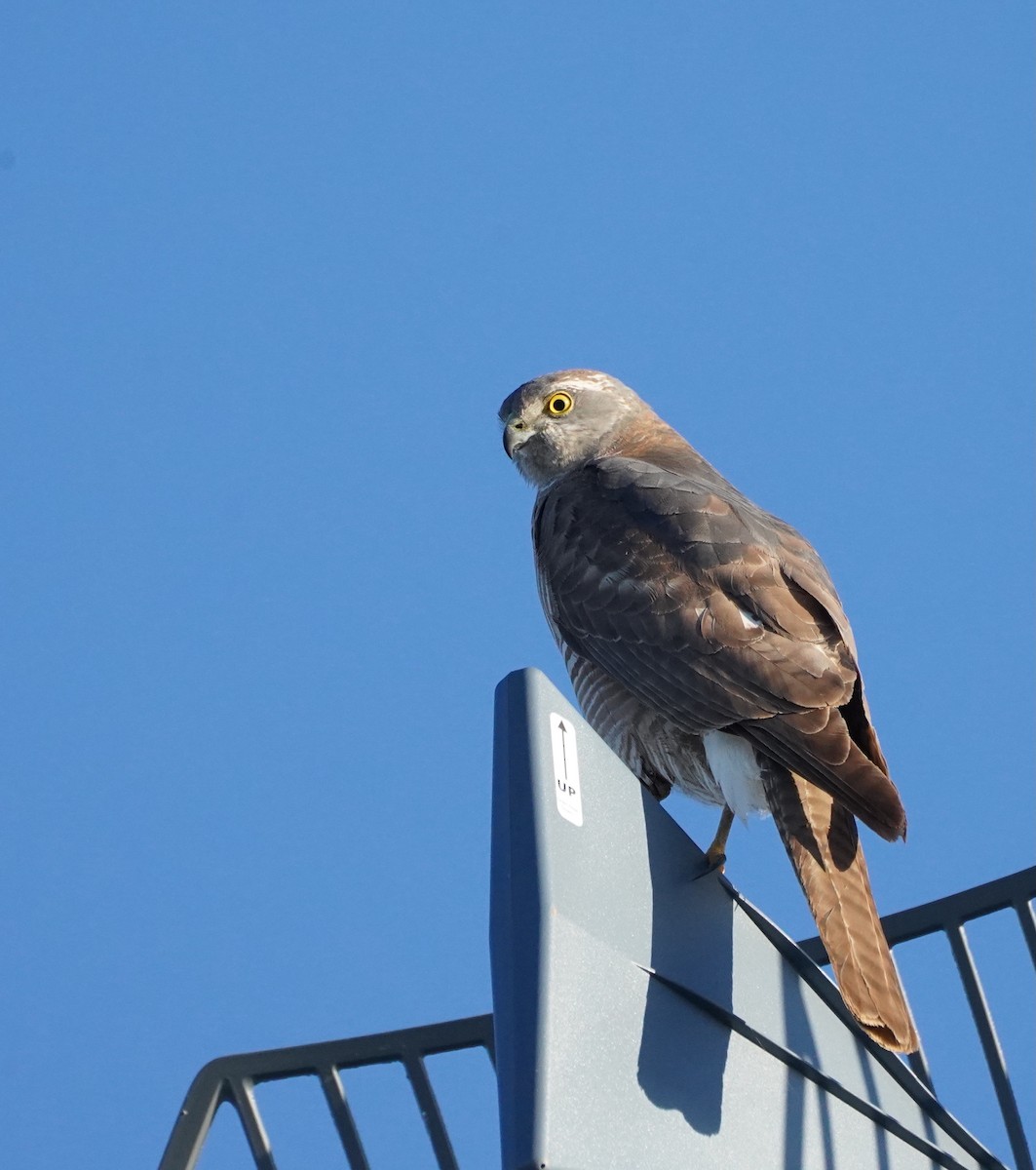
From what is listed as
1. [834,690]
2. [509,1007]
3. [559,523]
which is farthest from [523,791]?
[559,523]

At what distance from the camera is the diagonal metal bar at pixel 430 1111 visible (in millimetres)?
3457

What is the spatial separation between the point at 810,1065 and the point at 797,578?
143 centimetres

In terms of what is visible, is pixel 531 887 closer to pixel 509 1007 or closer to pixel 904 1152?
pixel 509 1007

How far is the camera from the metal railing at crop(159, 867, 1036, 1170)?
339 centimetres

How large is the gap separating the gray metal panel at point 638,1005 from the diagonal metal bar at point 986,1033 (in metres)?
0.73

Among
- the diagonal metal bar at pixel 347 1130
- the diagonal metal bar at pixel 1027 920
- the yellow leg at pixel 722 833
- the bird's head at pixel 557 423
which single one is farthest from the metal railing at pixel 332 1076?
the bird's head at pixel 557 423

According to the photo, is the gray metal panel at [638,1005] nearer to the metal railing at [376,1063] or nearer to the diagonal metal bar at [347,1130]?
the metal railing at [376,1063]

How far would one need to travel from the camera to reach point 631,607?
3.73m

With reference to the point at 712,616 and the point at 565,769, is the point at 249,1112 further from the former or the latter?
the point at 565,769

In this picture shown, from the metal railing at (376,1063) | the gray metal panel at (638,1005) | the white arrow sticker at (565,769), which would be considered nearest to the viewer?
the gray metal panel at (638,1005)

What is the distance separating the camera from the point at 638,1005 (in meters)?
2.07

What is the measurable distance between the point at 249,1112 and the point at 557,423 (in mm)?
2349

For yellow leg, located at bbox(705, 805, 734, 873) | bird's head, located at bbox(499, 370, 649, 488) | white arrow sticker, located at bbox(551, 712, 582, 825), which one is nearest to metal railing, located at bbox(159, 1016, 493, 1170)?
yellow leg, located at bbox(705, 805, 734, 873)

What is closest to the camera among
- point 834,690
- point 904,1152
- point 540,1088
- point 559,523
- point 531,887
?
point 540,1088
